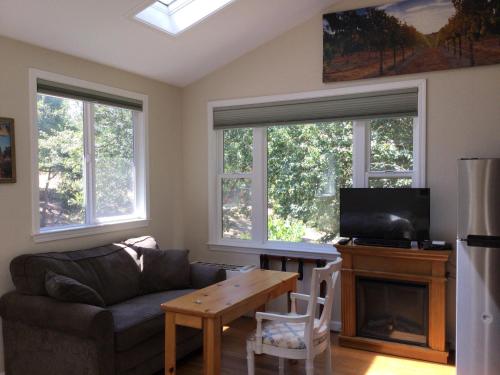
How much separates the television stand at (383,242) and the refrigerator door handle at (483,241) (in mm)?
584

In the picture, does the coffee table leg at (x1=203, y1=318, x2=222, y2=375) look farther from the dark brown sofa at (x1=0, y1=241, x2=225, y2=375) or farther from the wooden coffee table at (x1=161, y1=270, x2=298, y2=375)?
the dark brown sofa at (x1=0, y1=241, x2=225, y2=375)

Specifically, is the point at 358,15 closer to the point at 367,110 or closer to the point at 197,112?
the point at 367,110

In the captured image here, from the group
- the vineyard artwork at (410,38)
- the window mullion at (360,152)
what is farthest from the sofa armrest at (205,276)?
the vineyard artwork at (410,38)

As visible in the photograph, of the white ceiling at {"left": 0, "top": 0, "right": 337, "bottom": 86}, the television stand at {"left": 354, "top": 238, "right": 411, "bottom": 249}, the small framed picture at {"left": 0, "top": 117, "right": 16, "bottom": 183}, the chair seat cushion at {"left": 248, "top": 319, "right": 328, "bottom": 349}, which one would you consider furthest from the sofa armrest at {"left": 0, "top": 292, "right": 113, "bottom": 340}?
the television stand at {"left": 354, "top": 238, "right": 411, "bottom": 249}

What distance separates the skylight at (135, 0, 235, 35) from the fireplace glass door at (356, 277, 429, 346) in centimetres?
264

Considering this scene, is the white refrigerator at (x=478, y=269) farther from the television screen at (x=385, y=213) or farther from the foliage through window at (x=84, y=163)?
the foliage through window at (x=84, y=163)

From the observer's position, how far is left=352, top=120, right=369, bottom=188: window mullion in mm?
4129

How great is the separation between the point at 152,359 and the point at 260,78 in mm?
2838

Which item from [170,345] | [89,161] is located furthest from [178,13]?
[170,345]

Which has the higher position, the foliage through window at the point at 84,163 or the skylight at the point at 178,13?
the skylight at the point at 178,13

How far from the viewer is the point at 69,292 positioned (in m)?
2.90

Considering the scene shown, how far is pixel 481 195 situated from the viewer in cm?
308

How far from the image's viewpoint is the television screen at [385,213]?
12.0 ft

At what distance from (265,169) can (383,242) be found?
1466 mm
